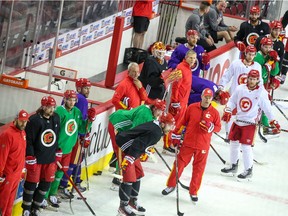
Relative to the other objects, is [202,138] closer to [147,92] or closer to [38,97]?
[147,92]

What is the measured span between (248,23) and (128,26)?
206cm

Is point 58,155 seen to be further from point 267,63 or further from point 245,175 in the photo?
point 267,63

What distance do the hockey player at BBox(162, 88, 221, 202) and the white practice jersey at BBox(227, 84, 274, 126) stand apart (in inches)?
42.4

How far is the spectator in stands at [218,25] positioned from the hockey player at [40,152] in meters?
6.84

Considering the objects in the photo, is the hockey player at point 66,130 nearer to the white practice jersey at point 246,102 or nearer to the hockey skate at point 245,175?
the white practice jersey at point 246,102

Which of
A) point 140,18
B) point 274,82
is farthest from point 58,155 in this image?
point 140,18

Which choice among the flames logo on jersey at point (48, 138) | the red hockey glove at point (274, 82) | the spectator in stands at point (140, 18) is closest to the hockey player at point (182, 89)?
the red hockey glove at point (274, 82)

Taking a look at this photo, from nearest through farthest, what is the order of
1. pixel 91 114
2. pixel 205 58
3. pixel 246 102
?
pixel 91 114 → pixel 246 102 → pixel 205 58

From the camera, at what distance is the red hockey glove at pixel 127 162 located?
497 inches

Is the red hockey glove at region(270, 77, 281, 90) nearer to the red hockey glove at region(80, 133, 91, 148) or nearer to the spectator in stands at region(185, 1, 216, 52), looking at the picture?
the spectator in stands at region(185, 1, 216, 52)

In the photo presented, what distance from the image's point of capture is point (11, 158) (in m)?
11.8

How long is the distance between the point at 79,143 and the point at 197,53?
2.99m

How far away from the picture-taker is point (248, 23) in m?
18.3

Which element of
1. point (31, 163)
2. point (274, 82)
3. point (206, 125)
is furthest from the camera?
point (274, 82)
